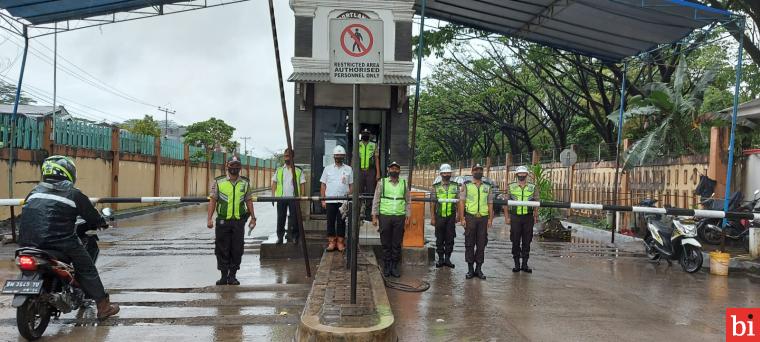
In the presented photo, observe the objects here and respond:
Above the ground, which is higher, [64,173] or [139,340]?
[64,173]

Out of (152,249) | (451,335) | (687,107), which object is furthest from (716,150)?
(152,249)

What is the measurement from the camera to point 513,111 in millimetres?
37156

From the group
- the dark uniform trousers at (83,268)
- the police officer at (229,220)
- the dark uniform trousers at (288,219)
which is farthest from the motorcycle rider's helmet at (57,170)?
the dark uniform trousers at (288,219)

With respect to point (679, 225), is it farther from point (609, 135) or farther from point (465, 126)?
point (465, 126)

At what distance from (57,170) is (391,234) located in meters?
4.15

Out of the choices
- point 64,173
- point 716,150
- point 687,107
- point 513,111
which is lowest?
point 64,173

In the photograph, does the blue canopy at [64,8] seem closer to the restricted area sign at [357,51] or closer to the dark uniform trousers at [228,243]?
the dark uniform trousers at [228,243]

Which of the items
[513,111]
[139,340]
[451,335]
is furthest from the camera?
[513,111]

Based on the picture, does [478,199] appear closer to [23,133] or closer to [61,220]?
[61,220]

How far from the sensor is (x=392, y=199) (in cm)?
761

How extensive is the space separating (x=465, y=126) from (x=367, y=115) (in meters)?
35.7

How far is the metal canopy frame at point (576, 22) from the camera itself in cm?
1010

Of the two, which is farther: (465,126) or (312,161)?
(465,126)

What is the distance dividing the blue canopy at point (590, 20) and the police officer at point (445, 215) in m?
4.85
